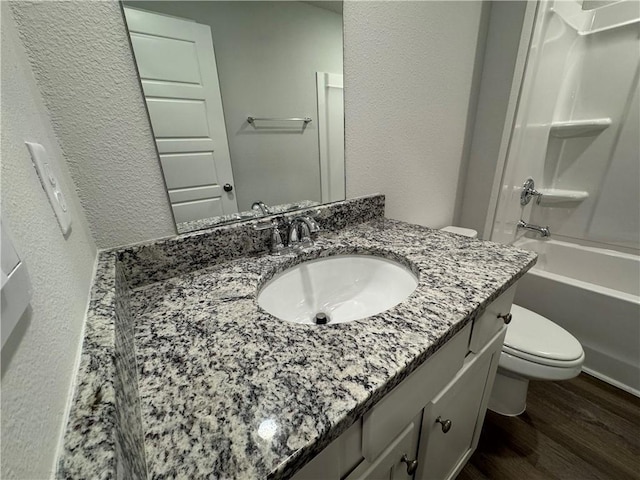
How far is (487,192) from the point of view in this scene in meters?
1.37

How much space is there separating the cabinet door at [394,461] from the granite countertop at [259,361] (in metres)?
0.19

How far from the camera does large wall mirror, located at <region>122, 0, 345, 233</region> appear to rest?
1.98 feet

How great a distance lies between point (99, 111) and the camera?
Result: 0.54m

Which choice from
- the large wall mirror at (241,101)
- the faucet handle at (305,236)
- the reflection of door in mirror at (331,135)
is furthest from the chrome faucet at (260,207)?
the reflection of door in mirror at (331,135)

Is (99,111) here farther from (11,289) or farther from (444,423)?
(444,423)

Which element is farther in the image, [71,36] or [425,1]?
[425,1]

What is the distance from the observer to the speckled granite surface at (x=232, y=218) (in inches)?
27.3

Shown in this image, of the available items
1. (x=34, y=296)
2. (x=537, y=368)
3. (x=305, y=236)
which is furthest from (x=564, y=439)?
(x=34, y=296)

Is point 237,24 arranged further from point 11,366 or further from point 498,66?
point 498,66

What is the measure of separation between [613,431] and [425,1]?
183cm

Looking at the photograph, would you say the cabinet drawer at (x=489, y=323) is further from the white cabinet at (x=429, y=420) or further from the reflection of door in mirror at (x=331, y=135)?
the reflection of door in mirror at (x=331, y=135)

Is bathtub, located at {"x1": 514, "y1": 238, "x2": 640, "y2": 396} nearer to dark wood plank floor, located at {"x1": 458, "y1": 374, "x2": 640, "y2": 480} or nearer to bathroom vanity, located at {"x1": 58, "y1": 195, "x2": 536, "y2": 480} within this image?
dark wood plank floor, located at {"x1": 458, "y1": 374, "x2": 640, "y2": 480}

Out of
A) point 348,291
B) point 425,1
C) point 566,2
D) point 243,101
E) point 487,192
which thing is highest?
point 566,2

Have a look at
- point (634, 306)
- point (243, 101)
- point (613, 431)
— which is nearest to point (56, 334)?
point (243, 101)
